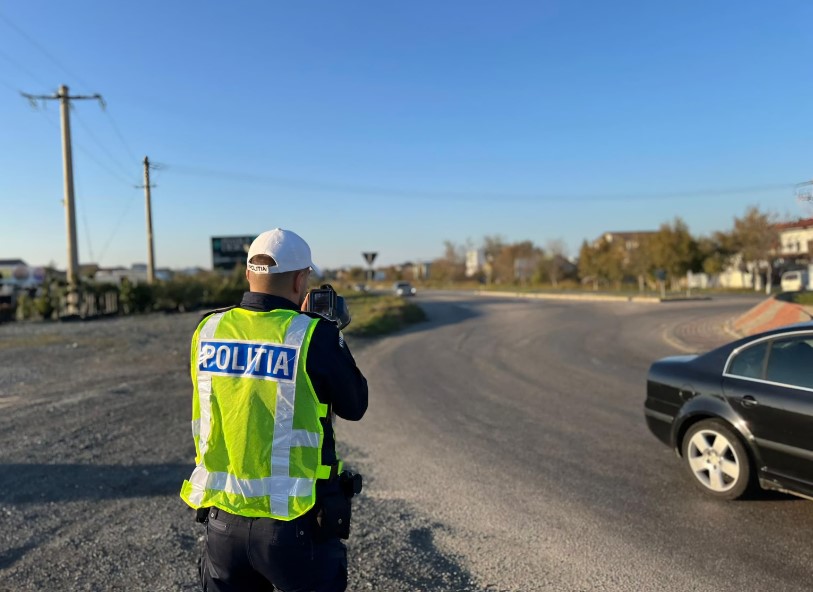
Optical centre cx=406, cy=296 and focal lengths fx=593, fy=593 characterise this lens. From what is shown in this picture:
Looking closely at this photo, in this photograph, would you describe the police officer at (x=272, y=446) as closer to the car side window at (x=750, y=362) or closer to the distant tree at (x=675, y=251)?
the car side window at (x=750, y=362)

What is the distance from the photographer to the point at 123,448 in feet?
19.5

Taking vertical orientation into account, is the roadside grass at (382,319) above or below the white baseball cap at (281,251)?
below

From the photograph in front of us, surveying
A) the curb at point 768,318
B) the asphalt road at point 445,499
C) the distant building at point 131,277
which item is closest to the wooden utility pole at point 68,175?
the distant building at point 131,277

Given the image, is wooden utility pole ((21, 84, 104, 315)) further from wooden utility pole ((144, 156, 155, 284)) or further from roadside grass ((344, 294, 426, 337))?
roadside grass ((344, 294, 426, 337))

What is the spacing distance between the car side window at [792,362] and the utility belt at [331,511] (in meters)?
3.68

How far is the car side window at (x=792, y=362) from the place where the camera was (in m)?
4.29

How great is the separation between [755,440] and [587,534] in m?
1.50

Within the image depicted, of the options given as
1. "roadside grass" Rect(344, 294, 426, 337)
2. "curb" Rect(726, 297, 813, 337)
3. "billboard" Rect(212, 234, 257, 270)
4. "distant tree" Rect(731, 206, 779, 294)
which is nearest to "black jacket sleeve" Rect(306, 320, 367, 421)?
"roadside grass" Rect(344, 294, 426, 337)

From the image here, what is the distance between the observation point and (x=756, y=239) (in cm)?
4922

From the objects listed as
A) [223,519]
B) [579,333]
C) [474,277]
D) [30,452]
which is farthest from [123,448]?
[474,277]

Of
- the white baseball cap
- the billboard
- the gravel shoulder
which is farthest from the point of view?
the billboard

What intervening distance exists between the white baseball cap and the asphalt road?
2056mm

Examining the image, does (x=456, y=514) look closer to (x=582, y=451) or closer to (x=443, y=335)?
(x=582, y=451)

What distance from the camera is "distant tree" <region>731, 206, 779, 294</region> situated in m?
48.7
